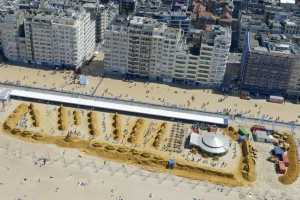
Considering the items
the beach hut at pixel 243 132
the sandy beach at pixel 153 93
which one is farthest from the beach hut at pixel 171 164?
the sandy beach at pixel 153 93

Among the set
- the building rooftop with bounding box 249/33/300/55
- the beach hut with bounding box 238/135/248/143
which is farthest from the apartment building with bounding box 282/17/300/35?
the beach hut with bounding box 238/135/248/143

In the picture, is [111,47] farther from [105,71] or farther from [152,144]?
[152,144]

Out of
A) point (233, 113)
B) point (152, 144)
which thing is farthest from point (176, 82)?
point (152, 144)

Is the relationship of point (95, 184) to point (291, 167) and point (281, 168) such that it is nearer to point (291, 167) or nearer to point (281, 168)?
point (281, 168)

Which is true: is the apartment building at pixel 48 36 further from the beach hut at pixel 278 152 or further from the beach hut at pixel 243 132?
the beach hut at pixel 278 152

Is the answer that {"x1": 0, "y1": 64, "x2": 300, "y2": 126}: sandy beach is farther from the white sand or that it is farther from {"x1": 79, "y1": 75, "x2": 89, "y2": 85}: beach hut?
the white sand

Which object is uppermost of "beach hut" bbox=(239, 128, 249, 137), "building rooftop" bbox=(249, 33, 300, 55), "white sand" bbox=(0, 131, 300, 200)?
"building rooftop" bbox=(249, 33, 300, 55)
